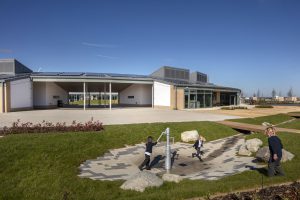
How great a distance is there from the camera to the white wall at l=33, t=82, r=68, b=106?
3666 cm

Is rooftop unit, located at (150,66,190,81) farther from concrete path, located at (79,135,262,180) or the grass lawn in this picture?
concrete path, located at (79,135,262,180)

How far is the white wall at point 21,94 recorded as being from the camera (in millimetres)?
30128

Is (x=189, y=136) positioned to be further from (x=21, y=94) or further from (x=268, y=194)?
(x=21, y=94)

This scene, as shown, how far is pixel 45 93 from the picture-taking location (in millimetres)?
37312

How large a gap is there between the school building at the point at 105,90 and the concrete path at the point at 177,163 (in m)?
21.8

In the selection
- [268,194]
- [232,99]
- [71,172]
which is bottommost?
[71,172]

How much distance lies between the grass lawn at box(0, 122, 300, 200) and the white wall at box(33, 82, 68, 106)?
79.8 ft

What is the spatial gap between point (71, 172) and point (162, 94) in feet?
101

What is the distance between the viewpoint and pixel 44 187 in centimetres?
830

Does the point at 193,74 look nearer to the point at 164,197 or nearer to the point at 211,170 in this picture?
the point at 211,170

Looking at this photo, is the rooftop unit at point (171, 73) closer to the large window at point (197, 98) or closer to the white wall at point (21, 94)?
the large window at point (197, 98)

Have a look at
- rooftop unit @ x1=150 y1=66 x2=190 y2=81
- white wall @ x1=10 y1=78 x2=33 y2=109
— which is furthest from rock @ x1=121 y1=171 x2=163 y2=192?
rooftop unit @ x1=150 y1=66 x2=190 y2=81

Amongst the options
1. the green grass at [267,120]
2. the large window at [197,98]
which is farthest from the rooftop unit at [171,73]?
the green grass at [267,120]

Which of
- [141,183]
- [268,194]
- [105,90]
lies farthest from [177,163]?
[105,90]
